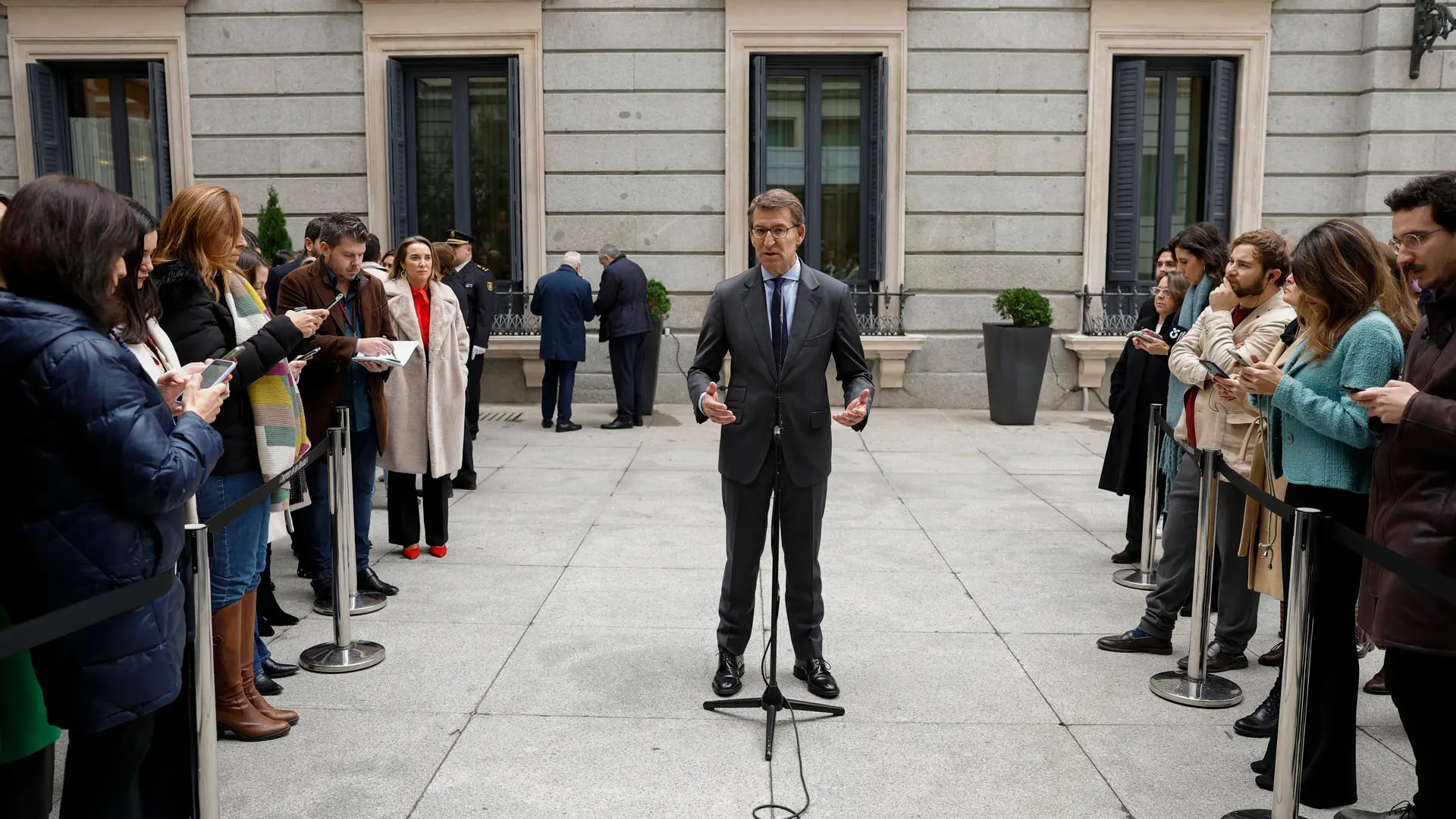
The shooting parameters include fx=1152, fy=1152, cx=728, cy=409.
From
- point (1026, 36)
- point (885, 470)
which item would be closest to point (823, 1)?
point (1026, 36)

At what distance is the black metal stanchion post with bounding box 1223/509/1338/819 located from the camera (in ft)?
10.9

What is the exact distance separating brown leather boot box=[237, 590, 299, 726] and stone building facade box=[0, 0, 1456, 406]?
8.93 m

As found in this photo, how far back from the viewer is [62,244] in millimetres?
2650

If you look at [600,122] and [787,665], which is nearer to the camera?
[787,665]

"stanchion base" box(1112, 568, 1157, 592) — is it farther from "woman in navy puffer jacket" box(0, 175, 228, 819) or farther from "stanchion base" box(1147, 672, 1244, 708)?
"woman in navy puffer jacket" box(0, 175, 228, 819)

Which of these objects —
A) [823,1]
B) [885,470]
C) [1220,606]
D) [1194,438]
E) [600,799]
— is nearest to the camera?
[600,799]

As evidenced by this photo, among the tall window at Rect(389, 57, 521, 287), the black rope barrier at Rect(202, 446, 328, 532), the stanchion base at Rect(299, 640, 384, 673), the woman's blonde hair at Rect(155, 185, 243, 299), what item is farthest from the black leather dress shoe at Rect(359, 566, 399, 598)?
the tall window at Rect(389, 57, 521, 287)

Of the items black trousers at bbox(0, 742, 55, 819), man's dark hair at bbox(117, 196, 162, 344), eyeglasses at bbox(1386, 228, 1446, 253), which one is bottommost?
black trousers at bbox(0, 742, 55, 819)

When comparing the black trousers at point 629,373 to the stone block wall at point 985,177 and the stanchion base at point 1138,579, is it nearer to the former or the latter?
the stone block wall at point 985,177

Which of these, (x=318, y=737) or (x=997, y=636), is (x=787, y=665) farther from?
(x=318, y=737)

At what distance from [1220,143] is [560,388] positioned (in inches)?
313

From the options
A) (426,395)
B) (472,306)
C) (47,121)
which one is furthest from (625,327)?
(47,121)

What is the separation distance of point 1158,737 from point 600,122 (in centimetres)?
1028

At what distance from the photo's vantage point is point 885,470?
9562mm
